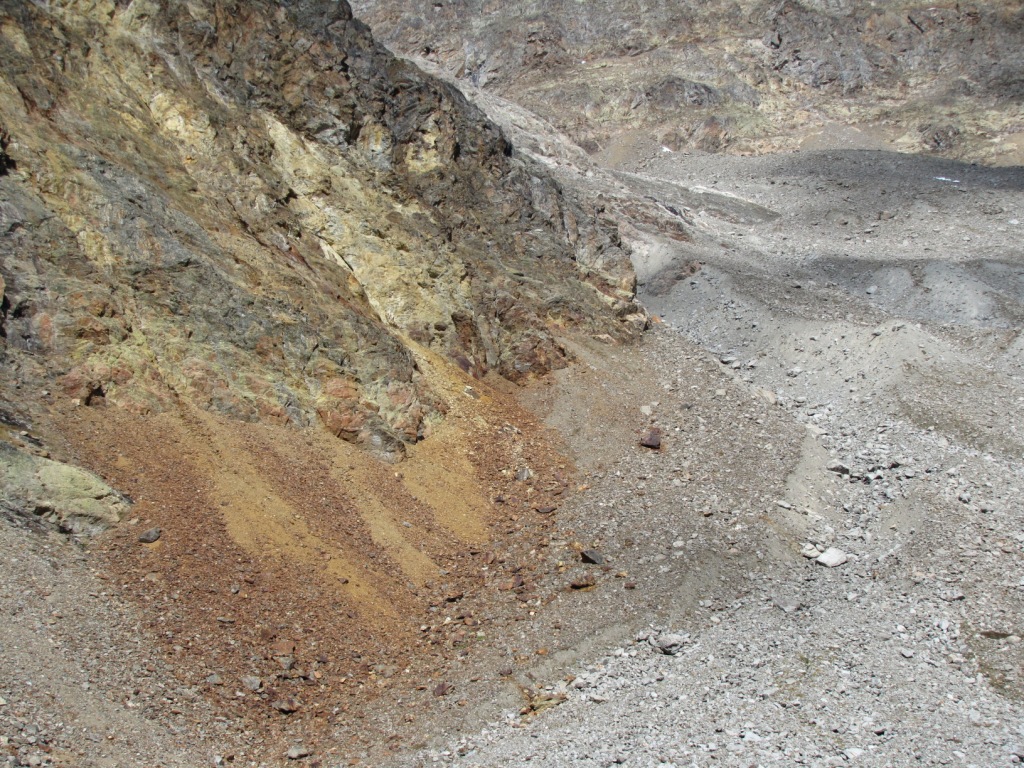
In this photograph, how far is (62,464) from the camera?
13.2 metres

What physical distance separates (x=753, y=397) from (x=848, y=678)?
406 inches

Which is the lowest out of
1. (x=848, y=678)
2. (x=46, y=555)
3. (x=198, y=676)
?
(x=848, y=678)

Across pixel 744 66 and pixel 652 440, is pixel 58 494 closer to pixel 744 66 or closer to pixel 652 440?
pixel 652 440

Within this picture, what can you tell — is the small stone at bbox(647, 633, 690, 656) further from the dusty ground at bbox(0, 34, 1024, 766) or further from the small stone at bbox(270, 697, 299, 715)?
the small stone at bbox(270, 697, 299, 715)

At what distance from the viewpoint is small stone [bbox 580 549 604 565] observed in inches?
627

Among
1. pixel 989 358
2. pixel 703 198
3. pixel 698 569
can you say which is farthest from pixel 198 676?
pixel 703 198

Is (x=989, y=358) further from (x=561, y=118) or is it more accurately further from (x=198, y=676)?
(x=561, y=118)

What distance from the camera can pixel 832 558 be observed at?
16641 mm

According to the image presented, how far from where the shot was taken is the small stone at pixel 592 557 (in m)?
15.9

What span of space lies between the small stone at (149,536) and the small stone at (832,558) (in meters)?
12.0

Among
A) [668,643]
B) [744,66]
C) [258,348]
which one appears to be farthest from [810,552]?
[744,66]

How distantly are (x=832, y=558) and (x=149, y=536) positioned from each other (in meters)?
12.3

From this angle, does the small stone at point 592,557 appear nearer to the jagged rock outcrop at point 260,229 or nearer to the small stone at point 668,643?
the small stone at point 668,643

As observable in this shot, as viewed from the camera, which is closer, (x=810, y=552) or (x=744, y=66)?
(x=810, y=552)
